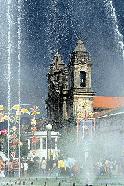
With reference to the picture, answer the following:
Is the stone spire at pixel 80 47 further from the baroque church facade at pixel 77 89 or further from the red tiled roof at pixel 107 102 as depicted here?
the red tiled roof at pixel 107 102

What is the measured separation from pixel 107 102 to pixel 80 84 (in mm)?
14889

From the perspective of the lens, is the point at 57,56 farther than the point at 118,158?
Yes

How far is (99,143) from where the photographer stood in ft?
225

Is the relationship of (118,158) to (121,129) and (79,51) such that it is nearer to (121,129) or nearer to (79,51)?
(121,129)

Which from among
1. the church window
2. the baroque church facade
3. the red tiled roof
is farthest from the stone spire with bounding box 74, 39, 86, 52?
the red tiled roof

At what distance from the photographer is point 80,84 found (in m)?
88.9

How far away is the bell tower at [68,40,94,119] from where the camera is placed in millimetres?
88125

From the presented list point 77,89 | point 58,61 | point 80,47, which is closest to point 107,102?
point 58,61

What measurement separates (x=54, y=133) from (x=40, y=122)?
1245cm

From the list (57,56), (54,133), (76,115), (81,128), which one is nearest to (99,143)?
(81,128)

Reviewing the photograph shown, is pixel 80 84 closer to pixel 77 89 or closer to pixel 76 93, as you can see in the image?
pixel 77 89

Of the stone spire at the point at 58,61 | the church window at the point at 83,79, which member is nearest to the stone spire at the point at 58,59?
the stone spire at the point at 58,61

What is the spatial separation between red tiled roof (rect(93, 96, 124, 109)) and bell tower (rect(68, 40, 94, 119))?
405 inches

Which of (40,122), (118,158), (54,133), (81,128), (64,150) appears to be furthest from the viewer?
(40,122)
